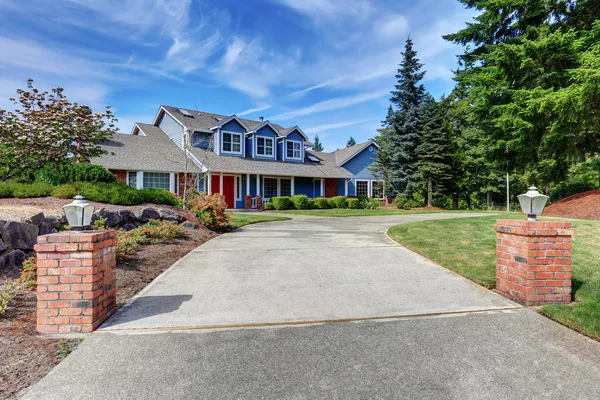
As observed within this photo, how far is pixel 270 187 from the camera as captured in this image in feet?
76.7

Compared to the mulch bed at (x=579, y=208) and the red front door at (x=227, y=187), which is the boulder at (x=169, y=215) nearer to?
the red front door at (x=227, y=187)

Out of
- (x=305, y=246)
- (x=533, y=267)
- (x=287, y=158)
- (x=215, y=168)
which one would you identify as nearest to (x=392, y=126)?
(x=287, y=158)

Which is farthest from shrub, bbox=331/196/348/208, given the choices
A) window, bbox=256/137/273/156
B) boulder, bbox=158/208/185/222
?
boulder, bbox=158/208/185/222

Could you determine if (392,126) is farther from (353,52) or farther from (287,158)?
(353,52)

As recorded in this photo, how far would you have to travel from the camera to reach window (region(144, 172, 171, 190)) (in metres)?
19.0

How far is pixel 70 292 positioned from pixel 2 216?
151 inches

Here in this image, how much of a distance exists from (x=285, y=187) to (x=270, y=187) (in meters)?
1.31

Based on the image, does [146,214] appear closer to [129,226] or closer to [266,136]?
[129,226]

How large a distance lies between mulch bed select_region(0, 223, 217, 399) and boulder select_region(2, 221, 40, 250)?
0.55 metres

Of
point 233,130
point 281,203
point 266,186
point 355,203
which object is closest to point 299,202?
point 281,203

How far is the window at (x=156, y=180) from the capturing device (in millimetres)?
18969

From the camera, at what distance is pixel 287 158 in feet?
82.2

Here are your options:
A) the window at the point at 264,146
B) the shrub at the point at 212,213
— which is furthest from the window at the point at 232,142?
the shrub at the point at 212,213

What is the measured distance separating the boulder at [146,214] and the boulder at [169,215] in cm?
19
